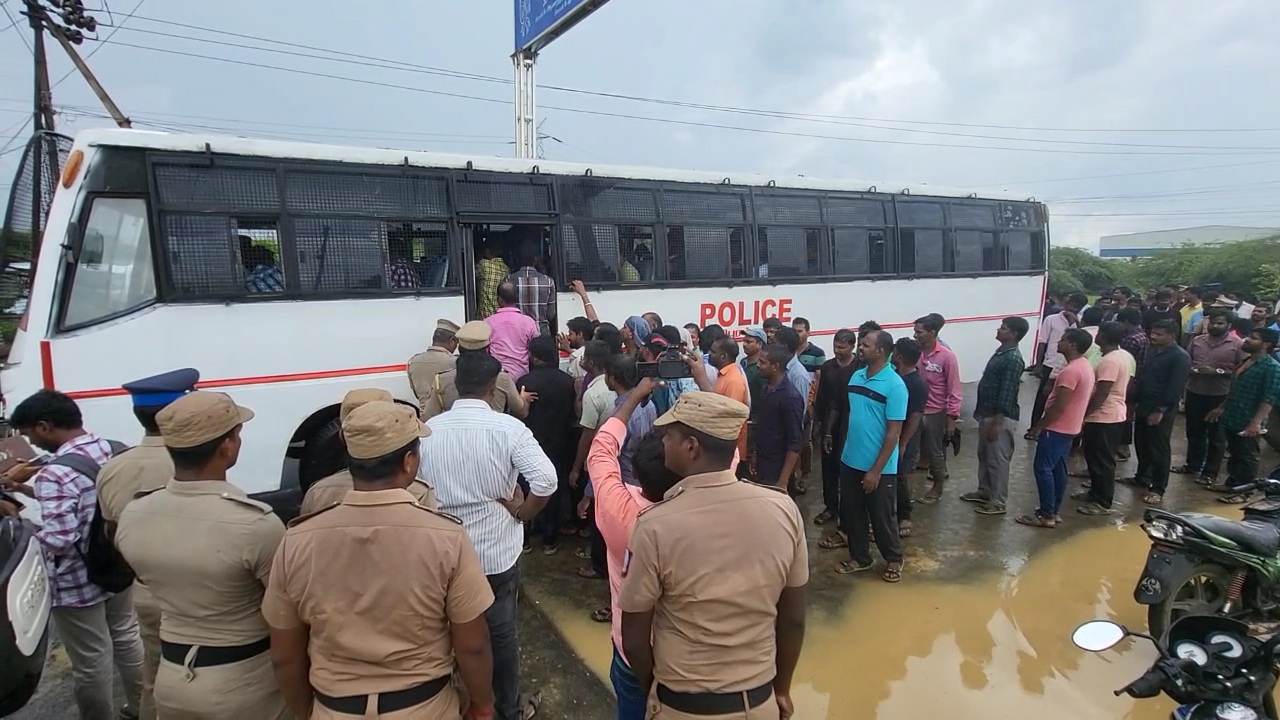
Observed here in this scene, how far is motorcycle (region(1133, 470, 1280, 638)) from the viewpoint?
3.10 meters

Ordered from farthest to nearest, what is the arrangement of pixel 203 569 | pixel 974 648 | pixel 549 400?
pixel 549 400, pixel 974 648, pixel 203 569

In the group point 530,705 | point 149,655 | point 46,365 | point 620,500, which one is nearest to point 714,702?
point 620,500

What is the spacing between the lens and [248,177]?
179 inches

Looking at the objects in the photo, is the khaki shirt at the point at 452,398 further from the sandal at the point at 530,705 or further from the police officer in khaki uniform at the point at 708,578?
the police officer in khaki uniform at the point at 708,578

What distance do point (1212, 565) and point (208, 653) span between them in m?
4.39

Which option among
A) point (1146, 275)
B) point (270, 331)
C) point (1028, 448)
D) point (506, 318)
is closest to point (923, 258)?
point (1028, 448)

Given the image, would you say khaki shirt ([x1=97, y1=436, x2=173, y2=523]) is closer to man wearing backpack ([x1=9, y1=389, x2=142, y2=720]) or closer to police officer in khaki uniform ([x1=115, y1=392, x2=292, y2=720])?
man wearing backpack ([x1=9, y1=389, x2=142, y2=720])

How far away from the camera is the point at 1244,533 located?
312 cm

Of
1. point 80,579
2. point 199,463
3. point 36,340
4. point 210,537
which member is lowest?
point 80,579

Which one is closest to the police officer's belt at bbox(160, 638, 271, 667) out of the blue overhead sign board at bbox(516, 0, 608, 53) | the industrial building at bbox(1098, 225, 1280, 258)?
the blue overhead sign board at bbox(516, 0, 608, 53)

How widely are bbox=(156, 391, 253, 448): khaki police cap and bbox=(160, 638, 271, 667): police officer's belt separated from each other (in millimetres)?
601

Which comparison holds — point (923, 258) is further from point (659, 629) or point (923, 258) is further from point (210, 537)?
point (210, 537)

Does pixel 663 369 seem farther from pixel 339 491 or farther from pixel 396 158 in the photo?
pixel 396 158

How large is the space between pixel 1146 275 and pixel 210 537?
127ft
